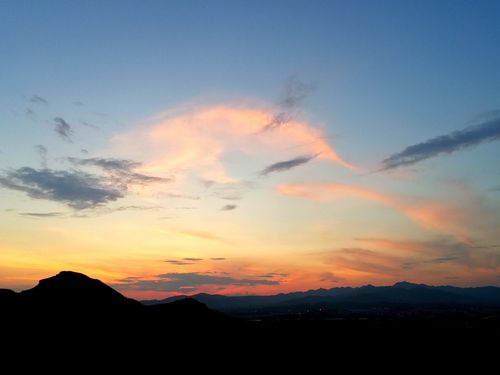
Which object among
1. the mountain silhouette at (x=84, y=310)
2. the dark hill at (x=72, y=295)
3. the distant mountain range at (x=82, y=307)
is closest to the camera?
the mountain silhouette at (x=84, y=310)

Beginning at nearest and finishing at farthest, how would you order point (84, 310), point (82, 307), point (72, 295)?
point (84, 310) → point (82, 307) → point (72, 295)

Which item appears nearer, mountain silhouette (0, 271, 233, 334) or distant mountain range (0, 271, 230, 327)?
mountain silhouette (0, 271, 233, 334)

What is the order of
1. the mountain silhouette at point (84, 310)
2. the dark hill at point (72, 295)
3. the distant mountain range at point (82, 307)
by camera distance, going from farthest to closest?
the dark hill at point (72, 295) → the distant mountain range at point (82, 307) → the mountain silhouette at point (84, 310)

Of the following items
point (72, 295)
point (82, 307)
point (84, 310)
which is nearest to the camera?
point (84, 310)

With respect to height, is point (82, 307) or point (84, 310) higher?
point (82, 307)

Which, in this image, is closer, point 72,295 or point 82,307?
point 82,307

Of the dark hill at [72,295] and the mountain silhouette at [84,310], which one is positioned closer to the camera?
the mountain silhouette at [84,310]

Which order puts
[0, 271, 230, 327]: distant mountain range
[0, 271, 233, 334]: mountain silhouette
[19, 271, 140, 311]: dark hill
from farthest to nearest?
[19, 271, 140, 311]: dark hill
[0, 271, 230, 327]: distant mountain range
[0, 271, 233, 334]: mountain silhouette

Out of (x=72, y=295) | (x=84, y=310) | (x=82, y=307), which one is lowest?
(x=84, y=310)

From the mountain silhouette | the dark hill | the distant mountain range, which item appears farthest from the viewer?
the dark hill

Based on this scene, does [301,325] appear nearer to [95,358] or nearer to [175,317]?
[175,317]

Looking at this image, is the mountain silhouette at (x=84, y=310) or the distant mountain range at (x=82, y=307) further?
the distant mountain range at (x=82, y=307)

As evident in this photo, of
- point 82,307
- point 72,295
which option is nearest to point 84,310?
point 82,307

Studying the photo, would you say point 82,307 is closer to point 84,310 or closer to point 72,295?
point 84,310
